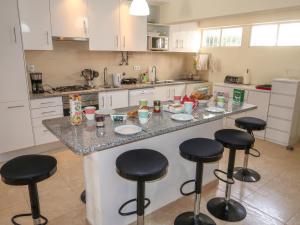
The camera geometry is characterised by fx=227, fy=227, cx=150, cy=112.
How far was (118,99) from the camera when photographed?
427 centimetres

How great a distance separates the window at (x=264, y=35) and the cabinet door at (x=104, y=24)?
9.12 feet

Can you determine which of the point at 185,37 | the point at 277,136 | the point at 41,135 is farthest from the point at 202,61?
the point at 41,135

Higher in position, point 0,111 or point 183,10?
point 183,10

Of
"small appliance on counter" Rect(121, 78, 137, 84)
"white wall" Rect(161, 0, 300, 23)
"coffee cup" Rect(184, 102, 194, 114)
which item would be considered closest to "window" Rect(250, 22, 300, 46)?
"white wall" Rect(161, 0, 300, 23)

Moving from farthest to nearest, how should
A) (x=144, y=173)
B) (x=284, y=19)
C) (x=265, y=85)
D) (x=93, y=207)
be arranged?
(x=265, y=85)
(x=284, y=19)
(x=93, y=207)
(x=144, y=173)

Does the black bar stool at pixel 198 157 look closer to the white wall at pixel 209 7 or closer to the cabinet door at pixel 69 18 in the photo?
the white wall at pixel 209 7

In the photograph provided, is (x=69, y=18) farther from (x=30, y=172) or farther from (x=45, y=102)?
(x=30, y=172)

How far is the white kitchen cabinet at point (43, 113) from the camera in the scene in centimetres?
343

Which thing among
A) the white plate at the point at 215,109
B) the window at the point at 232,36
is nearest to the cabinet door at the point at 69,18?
the white plate at the point at 215,109

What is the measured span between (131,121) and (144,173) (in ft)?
2.26

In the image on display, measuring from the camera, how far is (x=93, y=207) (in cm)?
196

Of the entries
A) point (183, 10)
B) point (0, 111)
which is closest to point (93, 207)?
point (0, 111)

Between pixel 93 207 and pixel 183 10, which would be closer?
pixel 93 207

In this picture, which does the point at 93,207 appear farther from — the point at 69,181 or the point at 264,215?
the point at 264,215
